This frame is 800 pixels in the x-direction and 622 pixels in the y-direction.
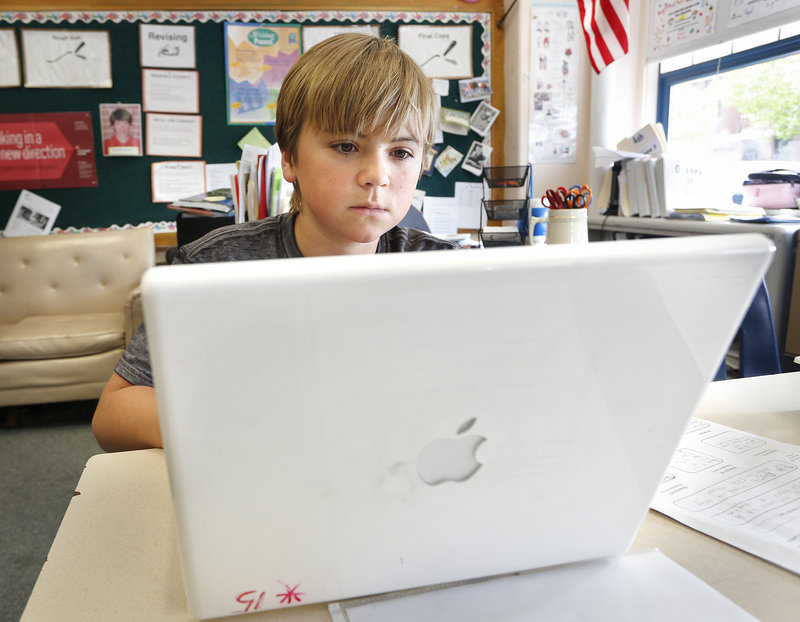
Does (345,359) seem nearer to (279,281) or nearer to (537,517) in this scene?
(279,281)

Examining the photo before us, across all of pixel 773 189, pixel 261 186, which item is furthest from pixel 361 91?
pixel 773 189

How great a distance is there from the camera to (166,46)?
296 cm

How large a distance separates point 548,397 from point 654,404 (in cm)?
8

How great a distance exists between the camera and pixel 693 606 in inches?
16.6

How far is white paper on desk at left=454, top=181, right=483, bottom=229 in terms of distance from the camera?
329 centimetres

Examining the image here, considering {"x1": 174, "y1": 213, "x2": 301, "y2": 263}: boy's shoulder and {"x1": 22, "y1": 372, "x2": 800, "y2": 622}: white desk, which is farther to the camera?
{"x1": 174, "y1": 213, "x2": 301, "y2": 263}: boy's shoulder

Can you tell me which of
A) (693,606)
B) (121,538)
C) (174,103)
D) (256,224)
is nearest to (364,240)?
(256,224)

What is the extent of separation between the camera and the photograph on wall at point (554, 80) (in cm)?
299

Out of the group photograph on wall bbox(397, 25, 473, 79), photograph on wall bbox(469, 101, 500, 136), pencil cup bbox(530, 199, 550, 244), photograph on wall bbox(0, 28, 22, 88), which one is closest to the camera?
pencil cup bbox(530, 199, 550, 244)

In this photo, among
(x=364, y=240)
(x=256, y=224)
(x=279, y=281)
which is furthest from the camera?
(x=256, y=224)

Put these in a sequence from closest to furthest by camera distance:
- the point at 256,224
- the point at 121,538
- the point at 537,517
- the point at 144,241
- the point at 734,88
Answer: the point at 537,517 → the point at 121,538 → the point at 256,224 → the point at 734,88 → the point at 144,241

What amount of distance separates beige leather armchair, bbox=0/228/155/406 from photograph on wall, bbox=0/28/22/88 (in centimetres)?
78

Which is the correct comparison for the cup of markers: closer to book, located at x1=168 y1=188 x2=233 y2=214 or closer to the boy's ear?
the boy's ear

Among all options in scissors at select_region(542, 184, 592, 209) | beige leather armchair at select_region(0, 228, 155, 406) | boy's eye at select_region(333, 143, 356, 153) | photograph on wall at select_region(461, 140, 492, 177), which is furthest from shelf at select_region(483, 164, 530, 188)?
boy's eye at select_region(333, 143, 356, 153)
